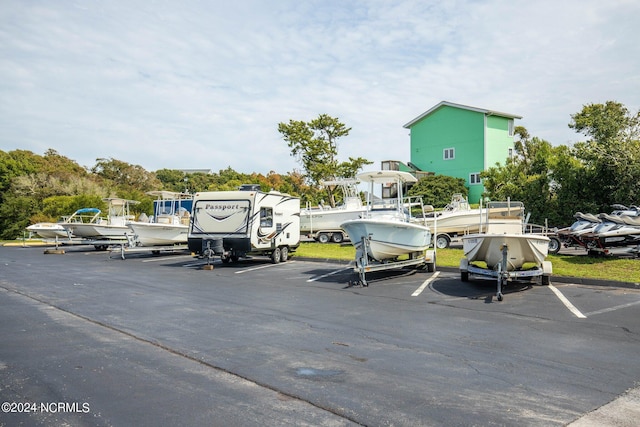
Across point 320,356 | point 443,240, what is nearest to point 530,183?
point 443,240

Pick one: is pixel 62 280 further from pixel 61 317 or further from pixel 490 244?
pixel 490 244

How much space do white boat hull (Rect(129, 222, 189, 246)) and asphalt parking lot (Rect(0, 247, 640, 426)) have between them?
9.84 m

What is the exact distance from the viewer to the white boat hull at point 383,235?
39.7 feet

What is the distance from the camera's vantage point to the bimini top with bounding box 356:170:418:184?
14.5 metres

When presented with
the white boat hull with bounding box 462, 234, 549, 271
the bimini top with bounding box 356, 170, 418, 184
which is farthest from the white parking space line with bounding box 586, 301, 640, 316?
the bimini top with bounding box 356, 170, 418, 184

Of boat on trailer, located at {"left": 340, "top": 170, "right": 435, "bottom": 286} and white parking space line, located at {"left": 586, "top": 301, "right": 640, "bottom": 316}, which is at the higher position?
boat on trailer, located at {"left": 340, "top": 170, "right": 435, "bottom": 286}

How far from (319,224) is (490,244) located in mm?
15733

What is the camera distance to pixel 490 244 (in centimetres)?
1034

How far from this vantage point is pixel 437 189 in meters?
36.6

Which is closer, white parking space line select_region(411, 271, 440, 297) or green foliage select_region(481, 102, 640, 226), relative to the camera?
white parking space line select_region(411, 271, 440, 297)

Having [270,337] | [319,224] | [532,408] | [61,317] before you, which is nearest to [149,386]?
[270,337]

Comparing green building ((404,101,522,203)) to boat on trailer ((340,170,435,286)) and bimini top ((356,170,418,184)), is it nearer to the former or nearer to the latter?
bimini top ((356,170,418,184))

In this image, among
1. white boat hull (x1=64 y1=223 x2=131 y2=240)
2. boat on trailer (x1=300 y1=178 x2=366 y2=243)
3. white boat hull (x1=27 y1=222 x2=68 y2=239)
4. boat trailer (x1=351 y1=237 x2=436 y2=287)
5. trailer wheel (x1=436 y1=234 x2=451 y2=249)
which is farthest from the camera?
white boat hull (x1=27 y1=222 x2=68 y2=239)

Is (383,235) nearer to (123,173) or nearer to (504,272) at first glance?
(504,272)
